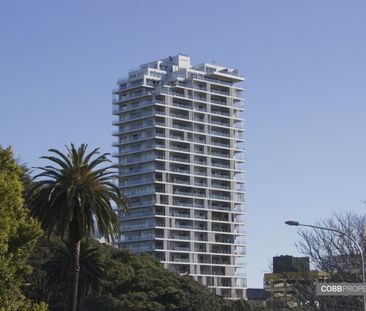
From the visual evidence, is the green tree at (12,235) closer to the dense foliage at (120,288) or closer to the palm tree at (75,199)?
the palm tree at (75,199)

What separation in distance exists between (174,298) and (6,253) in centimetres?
4590

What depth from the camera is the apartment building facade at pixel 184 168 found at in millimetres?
157625

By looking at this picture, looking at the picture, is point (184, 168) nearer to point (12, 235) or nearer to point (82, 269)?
point (82, 269)

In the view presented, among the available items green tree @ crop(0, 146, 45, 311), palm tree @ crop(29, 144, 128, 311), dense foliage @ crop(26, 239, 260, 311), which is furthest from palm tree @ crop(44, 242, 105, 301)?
green tree @ crop(0, 146, 45, 311)

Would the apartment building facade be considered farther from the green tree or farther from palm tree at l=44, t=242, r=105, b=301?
the green tree

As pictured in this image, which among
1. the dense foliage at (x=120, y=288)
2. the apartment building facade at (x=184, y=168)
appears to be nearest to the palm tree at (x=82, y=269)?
the dense foliage at (x=120, y=288)

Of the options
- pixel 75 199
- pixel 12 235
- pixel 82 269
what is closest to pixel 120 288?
pixel 82 269

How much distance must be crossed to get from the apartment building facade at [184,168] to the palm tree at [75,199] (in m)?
108

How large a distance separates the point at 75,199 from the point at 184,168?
120209mm

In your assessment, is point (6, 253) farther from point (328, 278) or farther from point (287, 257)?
point (287, 257)

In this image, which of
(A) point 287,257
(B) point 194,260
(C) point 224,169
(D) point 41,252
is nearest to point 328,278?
(A) point 287,257

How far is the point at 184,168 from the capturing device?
165 meters

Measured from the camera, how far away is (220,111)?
17488 cm

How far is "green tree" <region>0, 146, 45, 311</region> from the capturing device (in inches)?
1037
